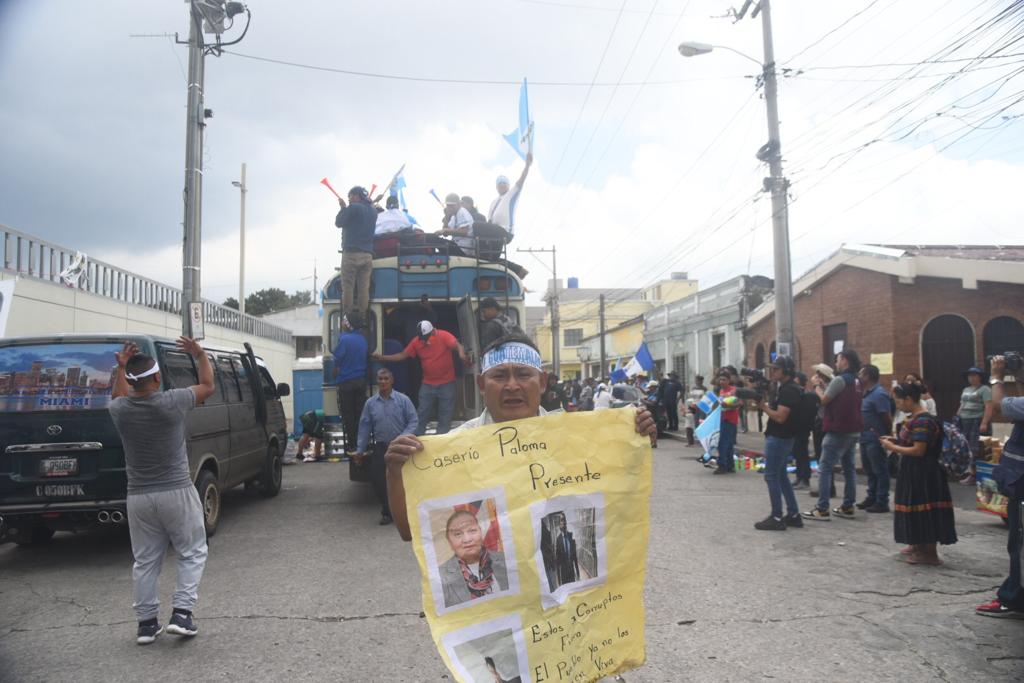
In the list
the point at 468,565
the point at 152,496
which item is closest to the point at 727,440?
the point at 152,496

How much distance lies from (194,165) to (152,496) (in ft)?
28.4

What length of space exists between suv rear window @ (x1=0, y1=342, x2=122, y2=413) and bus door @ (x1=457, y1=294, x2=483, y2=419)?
3.86 m

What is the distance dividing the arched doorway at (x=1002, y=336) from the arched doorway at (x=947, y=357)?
0.31 meters

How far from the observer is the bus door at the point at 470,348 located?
28.0 feet

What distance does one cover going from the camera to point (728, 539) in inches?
283

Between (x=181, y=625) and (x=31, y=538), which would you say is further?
(x=31, y=538)

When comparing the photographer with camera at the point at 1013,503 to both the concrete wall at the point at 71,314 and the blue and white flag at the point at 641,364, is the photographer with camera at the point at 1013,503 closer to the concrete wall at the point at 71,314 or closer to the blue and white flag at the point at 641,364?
the concrete wall at the point at 71,314

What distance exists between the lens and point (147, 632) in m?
4.43

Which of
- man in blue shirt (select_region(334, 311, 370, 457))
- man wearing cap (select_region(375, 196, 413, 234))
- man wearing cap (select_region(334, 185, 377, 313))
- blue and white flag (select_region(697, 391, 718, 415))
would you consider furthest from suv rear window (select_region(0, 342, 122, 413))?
A: blue and white flag (select_region(697, 391, 718, 415))

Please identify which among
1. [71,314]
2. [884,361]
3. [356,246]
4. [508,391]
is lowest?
[508,391]

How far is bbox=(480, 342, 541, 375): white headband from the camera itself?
2.50 meters

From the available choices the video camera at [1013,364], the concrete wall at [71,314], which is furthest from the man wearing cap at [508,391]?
the concrete wall at [71,314]

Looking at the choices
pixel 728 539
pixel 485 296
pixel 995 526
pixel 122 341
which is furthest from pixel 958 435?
pixel 122 341

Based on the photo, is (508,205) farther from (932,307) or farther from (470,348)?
(932,307)
